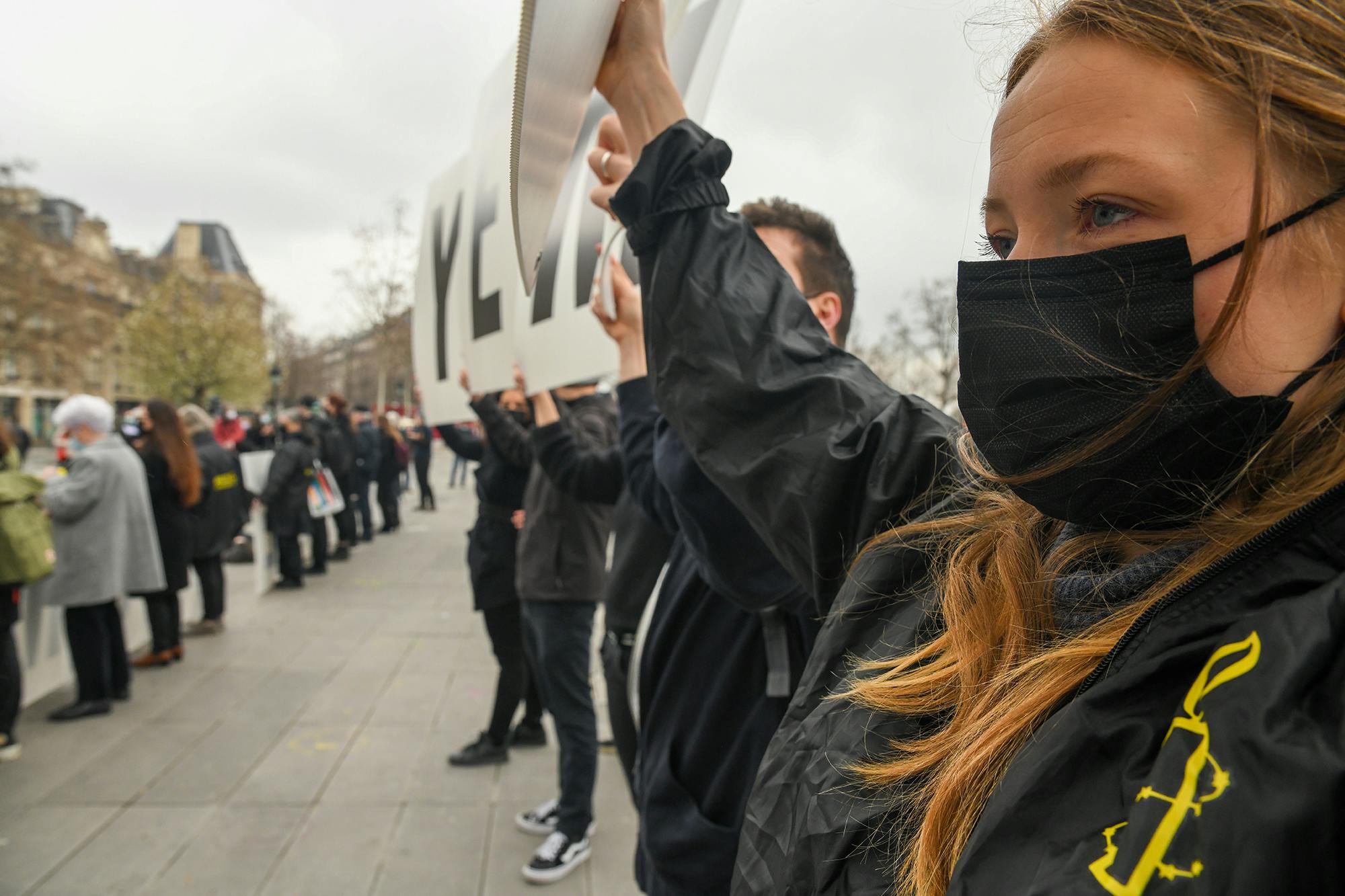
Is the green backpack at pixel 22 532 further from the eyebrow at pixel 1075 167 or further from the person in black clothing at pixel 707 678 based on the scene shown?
the eyebrow at pixel 1075 167

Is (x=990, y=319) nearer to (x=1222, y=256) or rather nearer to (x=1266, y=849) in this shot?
(x=1222, y=256)

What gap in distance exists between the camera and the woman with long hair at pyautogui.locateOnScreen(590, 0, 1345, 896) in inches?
21.2

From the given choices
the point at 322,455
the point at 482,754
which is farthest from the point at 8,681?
the point at 322,455

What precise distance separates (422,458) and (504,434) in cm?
1324

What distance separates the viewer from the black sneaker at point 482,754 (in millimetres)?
4680

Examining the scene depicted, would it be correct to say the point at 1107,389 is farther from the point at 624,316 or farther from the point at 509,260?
the point at 509,260

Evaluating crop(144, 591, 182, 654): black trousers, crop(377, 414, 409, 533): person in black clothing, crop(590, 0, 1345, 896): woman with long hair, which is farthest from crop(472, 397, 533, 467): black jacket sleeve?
crop(377, 414, 409, 533): person in black clothing

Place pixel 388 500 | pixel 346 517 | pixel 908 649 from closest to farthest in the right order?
pixel 908 649, pixel 346 517, pixel 388 500

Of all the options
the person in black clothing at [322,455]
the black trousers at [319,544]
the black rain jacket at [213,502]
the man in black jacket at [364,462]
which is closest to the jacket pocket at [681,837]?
the black rain jacket at [213,502]

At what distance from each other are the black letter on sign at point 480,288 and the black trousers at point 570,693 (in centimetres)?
143

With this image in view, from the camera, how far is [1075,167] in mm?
769

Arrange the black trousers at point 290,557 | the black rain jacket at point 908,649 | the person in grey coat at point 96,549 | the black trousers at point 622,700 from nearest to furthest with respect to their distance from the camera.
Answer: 1. the black rain jacket at point 908,649
2. the black trousers at point 622,700
3. the person in grey coat at point 96,549
4. the black trousers at point 290,557

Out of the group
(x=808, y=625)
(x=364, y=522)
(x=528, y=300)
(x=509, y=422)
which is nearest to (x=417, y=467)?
(x=364, y=522)

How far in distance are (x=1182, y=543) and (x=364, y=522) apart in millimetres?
13397
